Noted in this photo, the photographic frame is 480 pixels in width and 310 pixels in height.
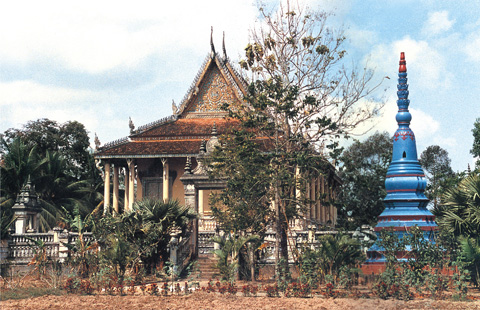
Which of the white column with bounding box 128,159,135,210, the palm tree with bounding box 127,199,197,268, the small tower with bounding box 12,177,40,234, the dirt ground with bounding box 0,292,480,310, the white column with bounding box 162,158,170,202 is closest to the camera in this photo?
the dirt ground with bounding box 0,292,480,310

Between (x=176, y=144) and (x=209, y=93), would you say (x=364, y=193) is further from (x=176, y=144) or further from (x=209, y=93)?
(x=176, y=144)

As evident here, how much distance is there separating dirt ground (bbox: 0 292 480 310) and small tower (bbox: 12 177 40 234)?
8.83 m

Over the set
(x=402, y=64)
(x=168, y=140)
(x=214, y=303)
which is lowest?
(x=214, y=303)

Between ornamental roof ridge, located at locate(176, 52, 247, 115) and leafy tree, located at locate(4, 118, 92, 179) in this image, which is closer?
ornamental roof ridge, located at locate(176, 52, 247, 115)

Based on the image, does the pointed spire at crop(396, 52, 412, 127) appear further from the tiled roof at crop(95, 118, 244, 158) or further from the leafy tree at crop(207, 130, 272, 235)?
the tiled roof at crop(95, 118, 244, 158)

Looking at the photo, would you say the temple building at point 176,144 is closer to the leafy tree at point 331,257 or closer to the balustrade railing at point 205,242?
the balustrade railing at point 205,242

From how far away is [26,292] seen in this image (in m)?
14.1

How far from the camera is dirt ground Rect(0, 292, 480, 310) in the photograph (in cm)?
1218

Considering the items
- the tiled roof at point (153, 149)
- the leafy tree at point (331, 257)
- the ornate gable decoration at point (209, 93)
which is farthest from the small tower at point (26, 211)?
the ornate gable decoration at point (209, 93)

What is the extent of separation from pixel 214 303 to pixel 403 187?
340 inches

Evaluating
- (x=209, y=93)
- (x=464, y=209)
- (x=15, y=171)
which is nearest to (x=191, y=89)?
(x=209, y=93)

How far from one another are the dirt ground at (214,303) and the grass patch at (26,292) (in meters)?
0.41

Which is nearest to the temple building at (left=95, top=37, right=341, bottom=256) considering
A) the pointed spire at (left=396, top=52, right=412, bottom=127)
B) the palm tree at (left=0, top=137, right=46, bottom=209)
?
the palm tree at (left=0, top=137, right=46, bottom=209)

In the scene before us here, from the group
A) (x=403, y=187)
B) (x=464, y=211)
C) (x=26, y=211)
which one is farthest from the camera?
(x=26, y=211)
